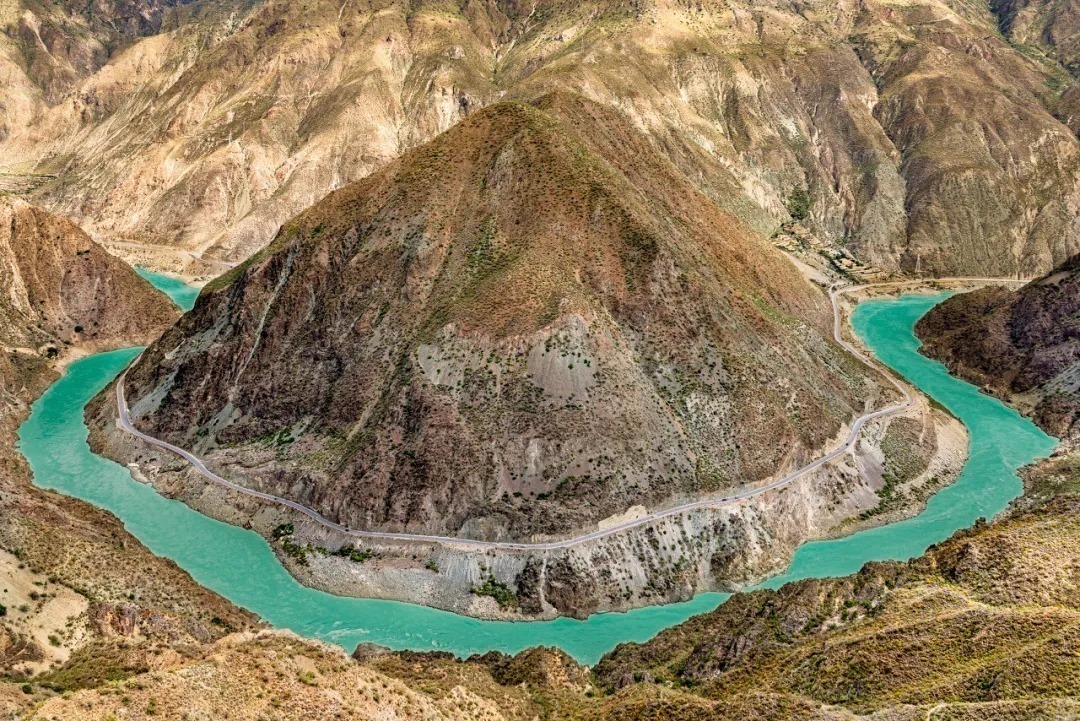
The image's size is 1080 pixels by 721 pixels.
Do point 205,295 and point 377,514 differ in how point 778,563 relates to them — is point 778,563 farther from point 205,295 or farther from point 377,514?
point 205,295

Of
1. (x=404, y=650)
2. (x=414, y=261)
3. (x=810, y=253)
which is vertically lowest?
(x=810, y=253)

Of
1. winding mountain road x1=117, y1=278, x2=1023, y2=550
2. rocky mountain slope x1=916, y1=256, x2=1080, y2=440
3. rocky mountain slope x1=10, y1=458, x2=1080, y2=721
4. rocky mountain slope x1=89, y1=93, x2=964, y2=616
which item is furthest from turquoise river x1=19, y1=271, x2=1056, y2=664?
rocky mountain slope x1=10, y1=458, x2=1080, y2=721

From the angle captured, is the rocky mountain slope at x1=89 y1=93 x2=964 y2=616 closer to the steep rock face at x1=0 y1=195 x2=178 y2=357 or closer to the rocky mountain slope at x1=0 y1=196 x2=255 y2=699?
the rocky mountain slope at x1=0 y1=196 x2=255 y2=699

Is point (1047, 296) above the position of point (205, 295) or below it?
below

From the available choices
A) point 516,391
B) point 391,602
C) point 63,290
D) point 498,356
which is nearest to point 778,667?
point 391,602

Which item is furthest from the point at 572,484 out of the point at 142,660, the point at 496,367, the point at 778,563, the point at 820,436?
the point at 142,660

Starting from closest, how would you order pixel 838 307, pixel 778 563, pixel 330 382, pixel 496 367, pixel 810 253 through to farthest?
pixel 778 563 < pixel 496 367 < pixel 330 382 < pixel 838 307 < pixel 810 253
